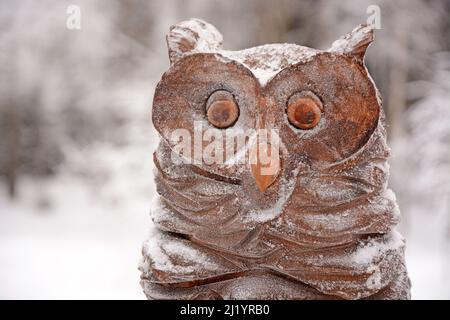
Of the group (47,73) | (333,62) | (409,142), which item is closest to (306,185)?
(333,62)

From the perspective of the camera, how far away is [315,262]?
3.72 ft

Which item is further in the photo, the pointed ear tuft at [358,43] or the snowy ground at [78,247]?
the snowy ground at [78,247]

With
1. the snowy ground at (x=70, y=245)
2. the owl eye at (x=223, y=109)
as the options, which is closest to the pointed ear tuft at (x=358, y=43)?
the owl eye at (x=223, y=109)

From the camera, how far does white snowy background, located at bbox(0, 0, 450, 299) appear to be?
3.97 meters

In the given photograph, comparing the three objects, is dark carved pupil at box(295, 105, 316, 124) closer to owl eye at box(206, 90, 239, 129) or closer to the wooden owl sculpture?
the wooden owl sculpture

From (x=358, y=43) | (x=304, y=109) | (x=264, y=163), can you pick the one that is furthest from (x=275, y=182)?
(x=358, y=43)

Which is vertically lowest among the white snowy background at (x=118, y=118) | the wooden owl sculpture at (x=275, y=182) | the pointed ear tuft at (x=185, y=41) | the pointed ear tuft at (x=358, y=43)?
the wooden owl sculpture at (x=275, y=182)

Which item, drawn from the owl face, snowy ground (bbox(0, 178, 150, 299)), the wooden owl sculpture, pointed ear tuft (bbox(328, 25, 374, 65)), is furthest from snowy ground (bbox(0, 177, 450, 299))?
pointed ear tuft (bbox(328, 25, 374, 65))

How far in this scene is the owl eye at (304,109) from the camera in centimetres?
108

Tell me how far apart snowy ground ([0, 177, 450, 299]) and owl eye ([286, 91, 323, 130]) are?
1.46 m

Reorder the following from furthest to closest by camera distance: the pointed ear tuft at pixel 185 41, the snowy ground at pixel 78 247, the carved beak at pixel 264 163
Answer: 1. the snowy ground at pixel 78 247
2. the pointed ear tuft at pixel 185 41
3. the carved beak at pixel 264 163

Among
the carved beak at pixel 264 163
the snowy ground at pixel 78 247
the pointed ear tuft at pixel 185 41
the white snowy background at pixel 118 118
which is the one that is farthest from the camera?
the white snowy background at pixel 118 118

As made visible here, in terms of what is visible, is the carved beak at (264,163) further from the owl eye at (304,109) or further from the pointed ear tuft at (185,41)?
the pointed ear tuft at (185,41)

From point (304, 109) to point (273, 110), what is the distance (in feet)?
0.22
